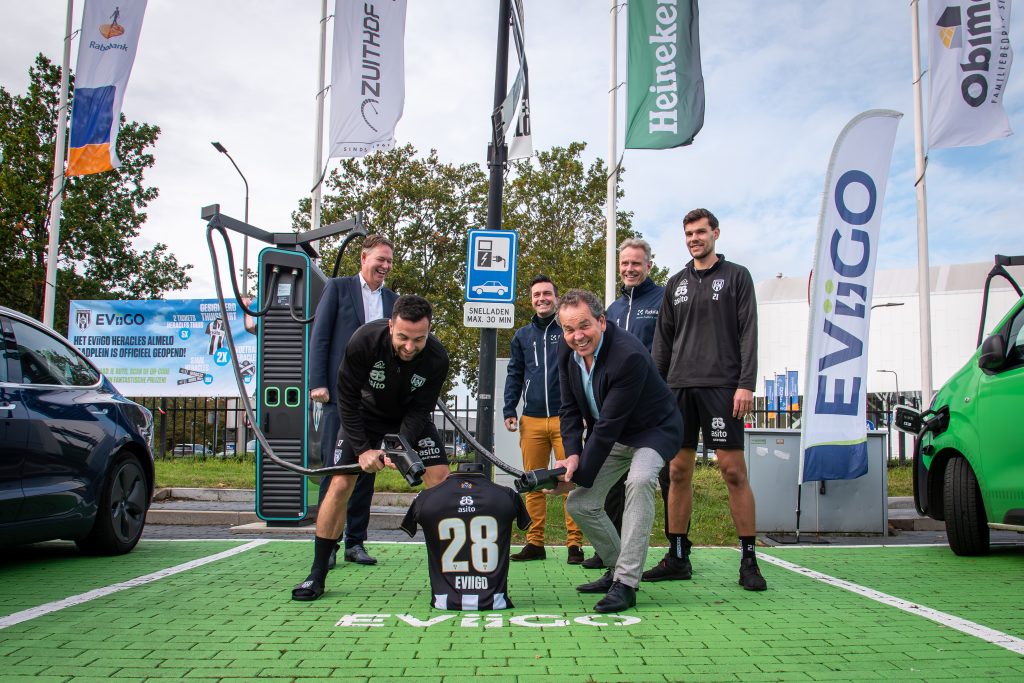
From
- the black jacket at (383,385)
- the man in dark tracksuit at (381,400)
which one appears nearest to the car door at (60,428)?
the man in dark tracksuit at (381,400)

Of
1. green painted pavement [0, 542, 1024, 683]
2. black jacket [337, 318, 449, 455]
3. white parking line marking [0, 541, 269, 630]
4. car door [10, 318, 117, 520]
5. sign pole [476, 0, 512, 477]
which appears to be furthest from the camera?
sign pole [476, 0, 512, 477]

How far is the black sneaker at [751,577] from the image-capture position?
15.3 feet

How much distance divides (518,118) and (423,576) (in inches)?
225

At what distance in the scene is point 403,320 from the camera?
13.7 feet

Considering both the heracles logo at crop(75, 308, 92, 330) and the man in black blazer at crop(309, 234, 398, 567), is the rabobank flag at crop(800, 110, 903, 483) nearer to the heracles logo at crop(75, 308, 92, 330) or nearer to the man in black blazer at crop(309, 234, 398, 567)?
the man in black blazer at crop(309, 234, 398, 567)

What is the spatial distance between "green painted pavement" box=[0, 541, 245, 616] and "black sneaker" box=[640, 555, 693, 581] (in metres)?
3.30

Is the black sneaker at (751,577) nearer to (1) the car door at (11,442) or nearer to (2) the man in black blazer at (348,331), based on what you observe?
(2) the man in black blazer at (348,331)

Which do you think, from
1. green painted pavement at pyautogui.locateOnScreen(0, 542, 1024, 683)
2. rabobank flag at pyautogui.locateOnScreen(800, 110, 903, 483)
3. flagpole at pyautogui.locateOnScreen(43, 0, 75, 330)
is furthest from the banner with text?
rabobank flag at pyautogui.locateOnScreen(800, 110, 903, 483)

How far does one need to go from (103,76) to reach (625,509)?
1366 cm

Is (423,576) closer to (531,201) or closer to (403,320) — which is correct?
(403,320)

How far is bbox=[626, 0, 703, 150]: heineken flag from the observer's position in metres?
10.9

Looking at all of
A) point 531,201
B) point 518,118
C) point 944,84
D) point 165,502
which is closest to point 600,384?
point 518,118

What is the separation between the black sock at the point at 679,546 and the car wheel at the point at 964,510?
7.55ft

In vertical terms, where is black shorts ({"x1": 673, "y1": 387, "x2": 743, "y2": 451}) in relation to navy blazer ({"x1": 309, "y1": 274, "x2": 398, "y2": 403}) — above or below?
below
